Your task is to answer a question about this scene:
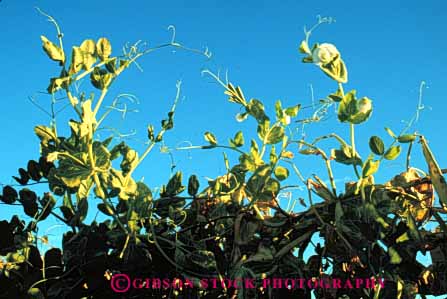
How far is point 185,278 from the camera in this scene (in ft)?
2.67

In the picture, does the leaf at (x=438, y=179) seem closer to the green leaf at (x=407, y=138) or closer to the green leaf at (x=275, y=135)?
the green leaf at (x=407, y=138)

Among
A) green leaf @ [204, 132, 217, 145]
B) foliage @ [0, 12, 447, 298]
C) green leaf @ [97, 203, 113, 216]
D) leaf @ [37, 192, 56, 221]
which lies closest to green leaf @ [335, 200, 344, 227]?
foliage @ [0, 12, 447, 298]

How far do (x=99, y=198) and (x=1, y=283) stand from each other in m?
0.18

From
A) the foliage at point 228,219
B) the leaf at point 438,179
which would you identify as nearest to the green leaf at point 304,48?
the foliage at point 228,219

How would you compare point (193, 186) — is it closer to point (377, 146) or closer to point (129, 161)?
point (129, 161)

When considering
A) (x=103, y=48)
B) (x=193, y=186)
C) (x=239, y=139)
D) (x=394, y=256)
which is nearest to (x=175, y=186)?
(x=193, y=186)

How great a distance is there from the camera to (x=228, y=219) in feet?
2.74

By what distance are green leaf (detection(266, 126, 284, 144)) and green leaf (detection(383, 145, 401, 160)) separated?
14cm

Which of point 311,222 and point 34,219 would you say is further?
point 34,219

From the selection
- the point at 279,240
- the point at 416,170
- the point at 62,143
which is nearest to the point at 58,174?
the point at 62,143

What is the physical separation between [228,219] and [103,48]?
318 mm

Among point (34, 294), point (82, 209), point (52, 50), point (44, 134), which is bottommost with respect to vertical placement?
point (34, 294)

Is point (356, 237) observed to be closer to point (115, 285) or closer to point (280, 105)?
point (280, 105)

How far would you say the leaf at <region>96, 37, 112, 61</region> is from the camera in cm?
88
